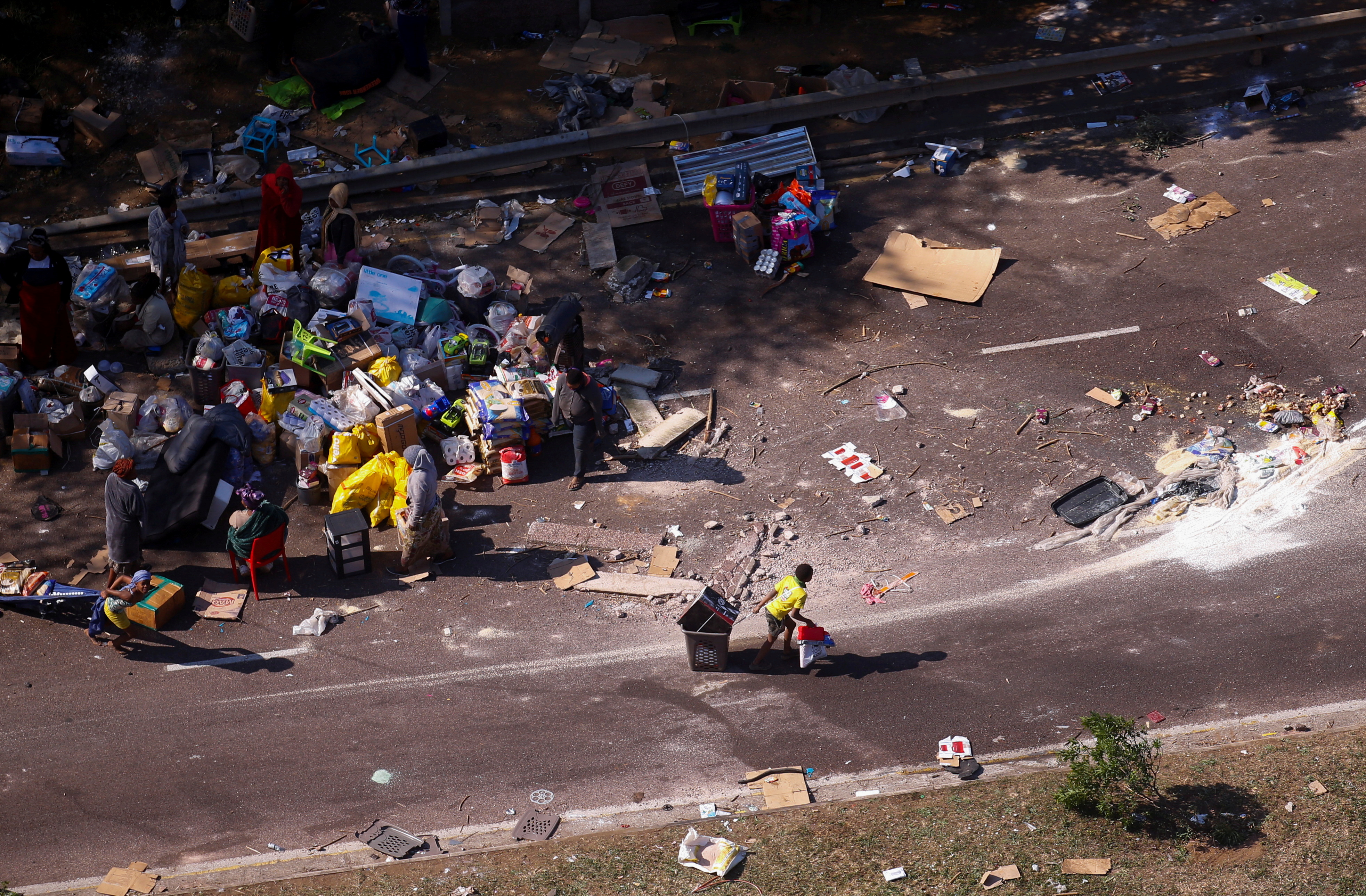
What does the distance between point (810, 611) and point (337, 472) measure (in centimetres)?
503

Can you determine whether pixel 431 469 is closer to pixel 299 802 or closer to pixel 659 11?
pixel 299 802

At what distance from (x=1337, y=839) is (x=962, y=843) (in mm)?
2579

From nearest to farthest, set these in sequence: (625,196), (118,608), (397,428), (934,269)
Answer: (118,608) < (397,428) < (934,269) < (625,196)

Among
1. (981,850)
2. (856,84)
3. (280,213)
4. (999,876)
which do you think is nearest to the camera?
(999,876)

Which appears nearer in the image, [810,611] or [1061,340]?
[810,611]

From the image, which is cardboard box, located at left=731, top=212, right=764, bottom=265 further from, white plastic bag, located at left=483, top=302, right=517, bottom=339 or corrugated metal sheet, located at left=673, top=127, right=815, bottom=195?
white plastic bag, located at left=483, top=302, right=517, bottom=339

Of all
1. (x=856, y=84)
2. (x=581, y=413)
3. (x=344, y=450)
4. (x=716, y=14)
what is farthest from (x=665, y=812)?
(x=716, y=14)

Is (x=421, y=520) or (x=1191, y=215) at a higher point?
(x=1191, y=215)

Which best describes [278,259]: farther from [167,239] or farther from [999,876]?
[999,876]

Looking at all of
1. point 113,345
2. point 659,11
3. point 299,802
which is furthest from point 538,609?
point 659,11

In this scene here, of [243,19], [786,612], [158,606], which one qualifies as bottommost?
[158,606]

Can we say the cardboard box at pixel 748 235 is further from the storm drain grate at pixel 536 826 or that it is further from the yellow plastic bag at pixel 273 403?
the storm drain grate at pixel 536 826

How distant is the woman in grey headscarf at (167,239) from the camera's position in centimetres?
1311

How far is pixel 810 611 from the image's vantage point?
33.8 feet
